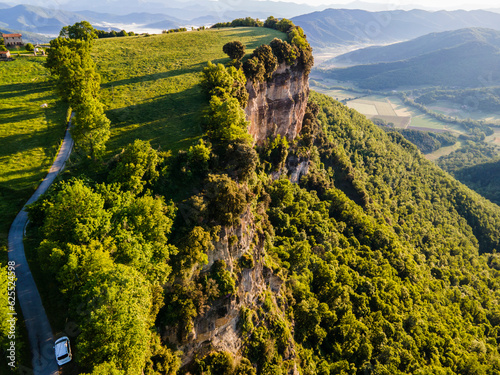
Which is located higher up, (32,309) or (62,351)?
(32,309)

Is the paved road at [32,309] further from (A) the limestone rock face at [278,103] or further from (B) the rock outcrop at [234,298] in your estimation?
(A) the limestone rock face at [278,103]

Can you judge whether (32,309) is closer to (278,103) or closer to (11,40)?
(278,103)

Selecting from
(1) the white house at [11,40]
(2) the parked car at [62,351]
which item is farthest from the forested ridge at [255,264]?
(1) the white house at [11,40]

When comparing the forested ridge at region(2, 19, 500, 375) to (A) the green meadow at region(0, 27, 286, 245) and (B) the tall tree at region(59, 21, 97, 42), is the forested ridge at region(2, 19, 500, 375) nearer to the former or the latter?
(A) the green meadow at region(0, 27, 286, 245)

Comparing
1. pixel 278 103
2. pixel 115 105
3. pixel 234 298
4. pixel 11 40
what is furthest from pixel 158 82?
pixel 234 298

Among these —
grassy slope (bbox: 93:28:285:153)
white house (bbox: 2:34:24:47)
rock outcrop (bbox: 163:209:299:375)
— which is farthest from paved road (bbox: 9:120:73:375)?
white house (bbox: 2:34:24:47)
